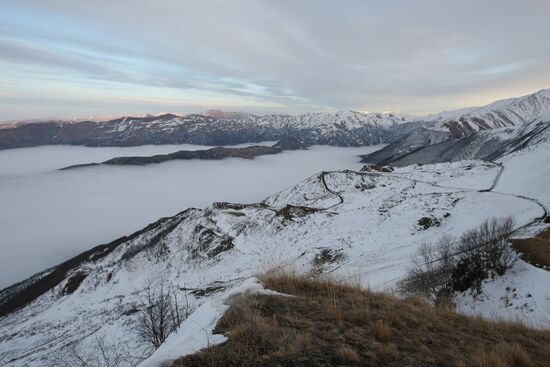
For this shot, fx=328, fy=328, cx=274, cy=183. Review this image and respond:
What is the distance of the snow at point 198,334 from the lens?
4242mm

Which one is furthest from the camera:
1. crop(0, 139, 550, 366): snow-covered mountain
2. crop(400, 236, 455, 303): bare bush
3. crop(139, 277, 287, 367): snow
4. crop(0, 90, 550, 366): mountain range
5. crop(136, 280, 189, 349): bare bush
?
crop(0, 139, 550, 366): snow-covered mountain

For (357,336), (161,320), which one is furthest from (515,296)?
(161,320)

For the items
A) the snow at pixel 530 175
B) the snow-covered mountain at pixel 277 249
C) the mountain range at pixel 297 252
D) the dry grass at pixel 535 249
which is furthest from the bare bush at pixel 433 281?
the snow at pixel 530 175

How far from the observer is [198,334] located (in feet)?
16.3

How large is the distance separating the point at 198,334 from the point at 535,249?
74.5 feet

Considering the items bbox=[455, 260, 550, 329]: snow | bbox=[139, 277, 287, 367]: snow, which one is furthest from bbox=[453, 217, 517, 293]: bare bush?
bbox=[139, 277, 287, 367]: snow

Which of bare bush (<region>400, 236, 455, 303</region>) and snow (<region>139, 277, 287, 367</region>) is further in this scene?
bare bush (<region>400, 236, 455, 303</region>)

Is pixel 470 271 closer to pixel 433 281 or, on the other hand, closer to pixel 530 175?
pixel 433 281

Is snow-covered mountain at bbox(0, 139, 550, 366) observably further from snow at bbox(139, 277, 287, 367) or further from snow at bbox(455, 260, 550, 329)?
snow at bbox(139, 277, 287, 367)

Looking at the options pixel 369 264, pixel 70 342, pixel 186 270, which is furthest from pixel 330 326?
pixel 186 270

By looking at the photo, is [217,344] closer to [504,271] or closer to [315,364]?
[315,364]

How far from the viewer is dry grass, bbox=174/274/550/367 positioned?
171 inches

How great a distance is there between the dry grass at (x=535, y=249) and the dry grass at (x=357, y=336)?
14723mm

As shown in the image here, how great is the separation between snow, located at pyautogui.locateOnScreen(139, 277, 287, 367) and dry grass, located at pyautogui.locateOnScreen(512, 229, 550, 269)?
18189 millimetres
